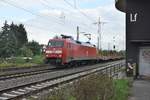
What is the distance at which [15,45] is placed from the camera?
94000 millimetres

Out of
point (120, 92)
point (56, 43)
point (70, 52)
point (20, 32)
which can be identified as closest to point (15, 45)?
point (20, 32)

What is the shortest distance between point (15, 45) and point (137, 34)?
66029 millimetres

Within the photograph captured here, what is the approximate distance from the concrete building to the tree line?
138ft

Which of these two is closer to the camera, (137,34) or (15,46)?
(137,34)

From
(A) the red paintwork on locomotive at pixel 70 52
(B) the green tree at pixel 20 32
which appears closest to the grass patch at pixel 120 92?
(A) the red paintwork on locomotive at pixel 70 52

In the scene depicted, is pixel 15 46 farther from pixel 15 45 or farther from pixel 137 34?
pixel 137 34

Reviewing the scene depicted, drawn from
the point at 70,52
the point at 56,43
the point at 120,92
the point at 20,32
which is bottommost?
the point at 120,92

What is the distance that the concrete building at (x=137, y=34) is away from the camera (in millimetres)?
29844

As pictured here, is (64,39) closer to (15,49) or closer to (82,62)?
(82,62)

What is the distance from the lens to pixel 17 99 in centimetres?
1512

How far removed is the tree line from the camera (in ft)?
275

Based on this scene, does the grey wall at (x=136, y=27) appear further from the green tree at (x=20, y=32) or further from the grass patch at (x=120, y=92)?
the green tree at (x=20, y=32)

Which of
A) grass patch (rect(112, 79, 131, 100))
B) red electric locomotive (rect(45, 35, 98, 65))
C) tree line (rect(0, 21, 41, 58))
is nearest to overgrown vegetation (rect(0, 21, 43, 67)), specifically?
tree line (rect(0, 21, 41, 58))

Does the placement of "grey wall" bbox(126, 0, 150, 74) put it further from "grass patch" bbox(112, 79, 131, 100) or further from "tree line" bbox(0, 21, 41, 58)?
"tree line" bbox(0, 21, 41, 58)
